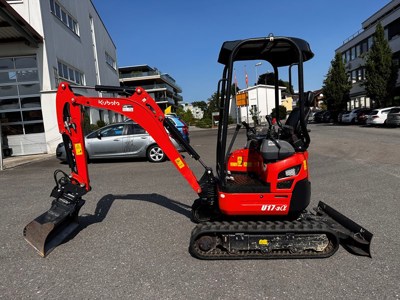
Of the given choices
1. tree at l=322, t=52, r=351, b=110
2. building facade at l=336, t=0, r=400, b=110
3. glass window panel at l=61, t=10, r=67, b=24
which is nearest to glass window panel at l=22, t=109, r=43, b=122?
glass window panel at l=61, t=10, r=67, b=24

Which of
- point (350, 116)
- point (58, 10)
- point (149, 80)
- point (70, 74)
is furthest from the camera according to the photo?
point (149, 80)

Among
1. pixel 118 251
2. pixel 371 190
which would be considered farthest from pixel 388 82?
pixel 118 251

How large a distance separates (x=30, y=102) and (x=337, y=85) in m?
35.0

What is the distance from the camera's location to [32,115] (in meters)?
17.5

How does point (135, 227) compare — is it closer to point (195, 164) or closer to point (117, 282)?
point (117, 282)

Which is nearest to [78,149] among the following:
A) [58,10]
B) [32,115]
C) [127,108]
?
[127,108]

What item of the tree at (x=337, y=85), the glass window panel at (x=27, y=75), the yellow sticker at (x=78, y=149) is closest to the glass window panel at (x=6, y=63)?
the glass window panel at (x=27, y=75)

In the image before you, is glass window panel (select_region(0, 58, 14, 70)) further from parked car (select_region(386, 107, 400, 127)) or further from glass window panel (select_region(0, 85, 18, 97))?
parked car (select_region(386, 107, 400, 127))

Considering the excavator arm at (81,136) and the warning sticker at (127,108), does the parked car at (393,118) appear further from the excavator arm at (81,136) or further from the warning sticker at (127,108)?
the warning sticker at (127,108)

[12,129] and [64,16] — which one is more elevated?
[64,16]

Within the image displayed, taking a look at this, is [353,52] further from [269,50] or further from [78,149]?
[78,149]

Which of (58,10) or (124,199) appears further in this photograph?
(58,10)

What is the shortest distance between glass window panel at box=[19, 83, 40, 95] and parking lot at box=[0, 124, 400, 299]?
11.3 metres

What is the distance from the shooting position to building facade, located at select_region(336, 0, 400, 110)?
36.2m
